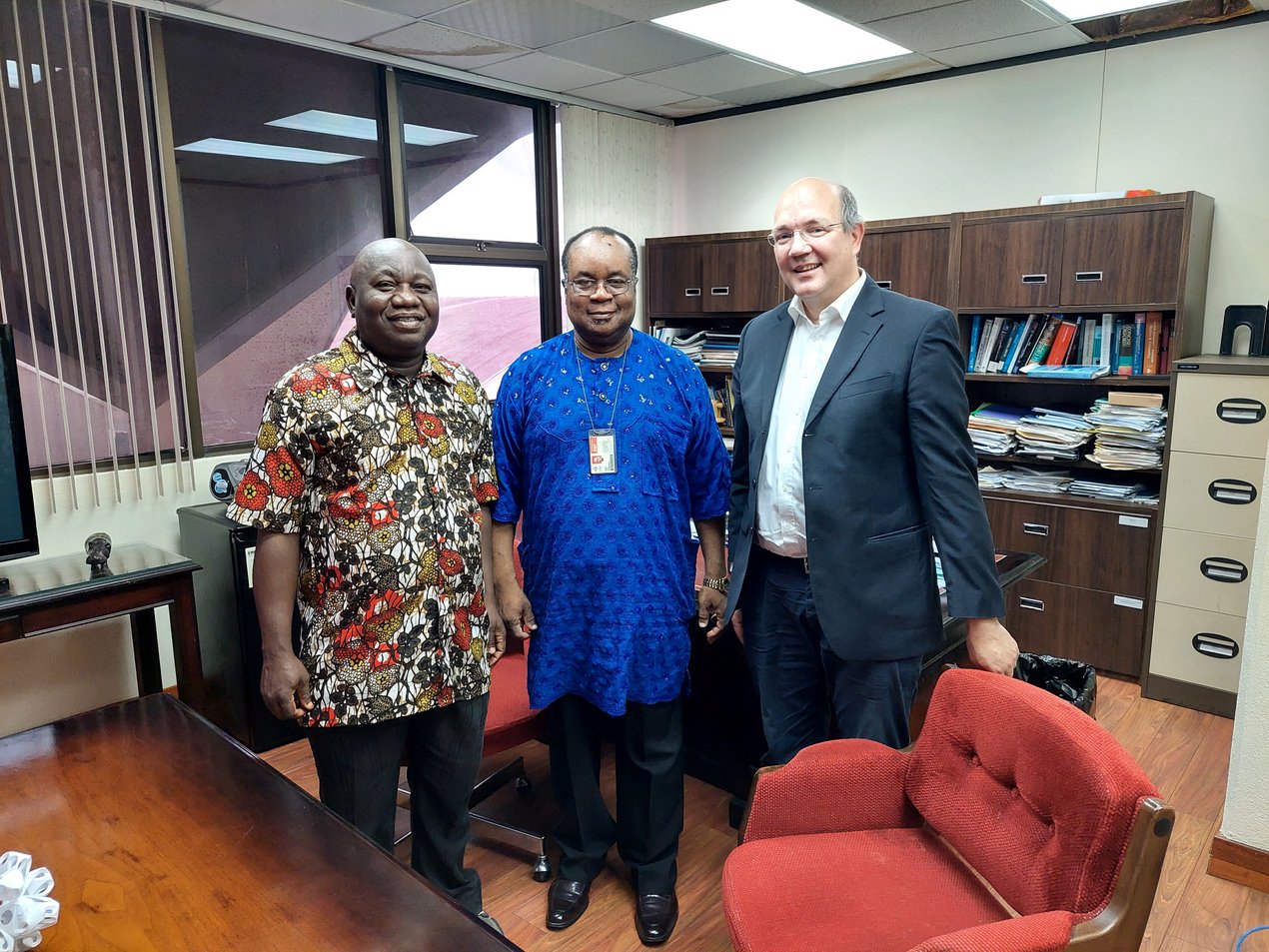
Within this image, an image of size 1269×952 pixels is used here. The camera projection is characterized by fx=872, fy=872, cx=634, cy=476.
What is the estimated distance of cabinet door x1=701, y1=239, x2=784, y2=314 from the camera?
4.34 metres

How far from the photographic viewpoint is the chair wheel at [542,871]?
2.17 m

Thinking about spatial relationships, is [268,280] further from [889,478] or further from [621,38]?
[889,478]

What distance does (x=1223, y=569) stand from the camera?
302cm

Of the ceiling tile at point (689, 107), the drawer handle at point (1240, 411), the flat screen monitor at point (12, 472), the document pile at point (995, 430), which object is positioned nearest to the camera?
the flat screen monitor at point (12, 472)

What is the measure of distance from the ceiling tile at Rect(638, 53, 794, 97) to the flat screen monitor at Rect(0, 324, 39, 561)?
2.80 meters

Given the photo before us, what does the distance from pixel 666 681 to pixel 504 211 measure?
10.3ft

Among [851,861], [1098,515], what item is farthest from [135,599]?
[1098,515]

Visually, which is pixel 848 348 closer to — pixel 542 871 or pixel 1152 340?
pixel 542 871

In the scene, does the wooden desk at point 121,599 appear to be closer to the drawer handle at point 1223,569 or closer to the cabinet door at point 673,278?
the cabinet door at point 673,278

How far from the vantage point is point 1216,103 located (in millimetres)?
3361

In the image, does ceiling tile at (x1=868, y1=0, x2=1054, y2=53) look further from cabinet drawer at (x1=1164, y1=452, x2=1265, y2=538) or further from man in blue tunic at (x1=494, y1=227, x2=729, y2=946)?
man in blue tunic at (x1=494, y1=227, x2=729, y2=946)

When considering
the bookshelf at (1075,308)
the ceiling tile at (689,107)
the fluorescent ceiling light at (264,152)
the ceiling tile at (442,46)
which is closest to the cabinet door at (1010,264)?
the bookshelf at (1075,308)

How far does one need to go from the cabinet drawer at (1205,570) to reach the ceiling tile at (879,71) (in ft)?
7.35

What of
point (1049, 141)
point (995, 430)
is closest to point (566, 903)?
point (995, 430)
